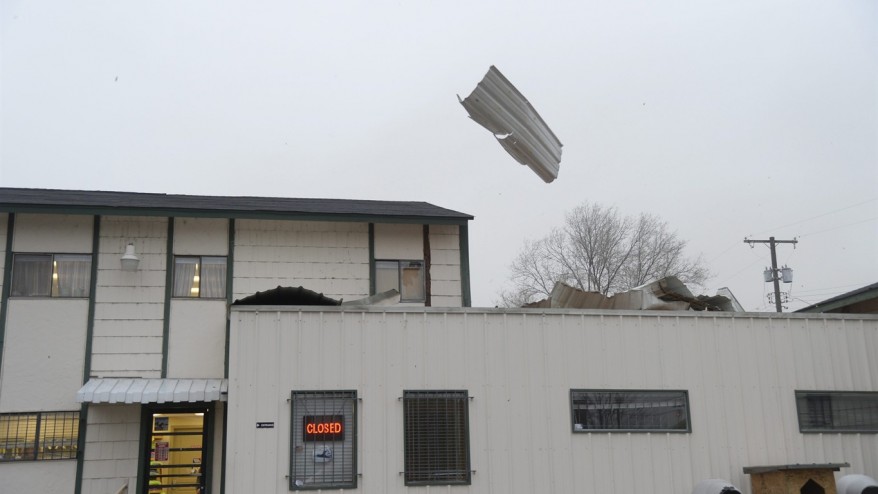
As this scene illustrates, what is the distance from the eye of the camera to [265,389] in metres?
10.8

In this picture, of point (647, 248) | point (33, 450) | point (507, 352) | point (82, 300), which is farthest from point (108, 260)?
point (647, 248)

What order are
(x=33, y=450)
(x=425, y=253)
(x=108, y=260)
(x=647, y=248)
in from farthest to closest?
(x=647, y=248) → (x=425, y=253) → (x=108, y=260) → (x=33, y=450)

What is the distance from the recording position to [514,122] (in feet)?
36.5

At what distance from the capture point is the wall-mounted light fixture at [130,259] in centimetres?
1325

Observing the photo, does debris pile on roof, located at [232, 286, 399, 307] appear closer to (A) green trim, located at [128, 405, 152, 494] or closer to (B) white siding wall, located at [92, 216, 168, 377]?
(B) white siding wall, located at [92, 216, 168, 377]

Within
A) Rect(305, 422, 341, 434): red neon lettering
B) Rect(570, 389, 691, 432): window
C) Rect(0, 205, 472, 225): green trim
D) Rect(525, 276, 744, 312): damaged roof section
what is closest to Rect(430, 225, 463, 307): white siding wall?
Rect(0, 205, 472, 225): green trim

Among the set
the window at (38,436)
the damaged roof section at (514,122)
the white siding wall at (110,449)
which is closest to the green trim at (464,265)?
the damaged roof section at (514,122)

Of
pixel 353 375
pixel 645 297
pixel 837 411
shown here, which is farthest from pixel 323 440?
pixel 837 411

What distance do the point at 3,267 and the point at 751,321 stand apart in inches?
445

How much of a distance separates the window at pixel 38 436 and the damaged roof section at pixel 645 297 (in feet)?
24.8

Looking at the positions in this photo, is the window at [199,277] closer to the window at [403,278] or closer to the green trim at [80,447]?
the green trim at [80,447]

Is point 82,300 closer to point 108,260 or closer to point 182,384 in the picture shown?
point 108,260

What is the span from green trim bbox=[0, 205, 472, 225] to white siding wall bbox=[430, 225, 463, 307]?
338mm

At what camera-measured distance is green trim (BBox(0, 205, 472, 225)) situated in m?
13.3
